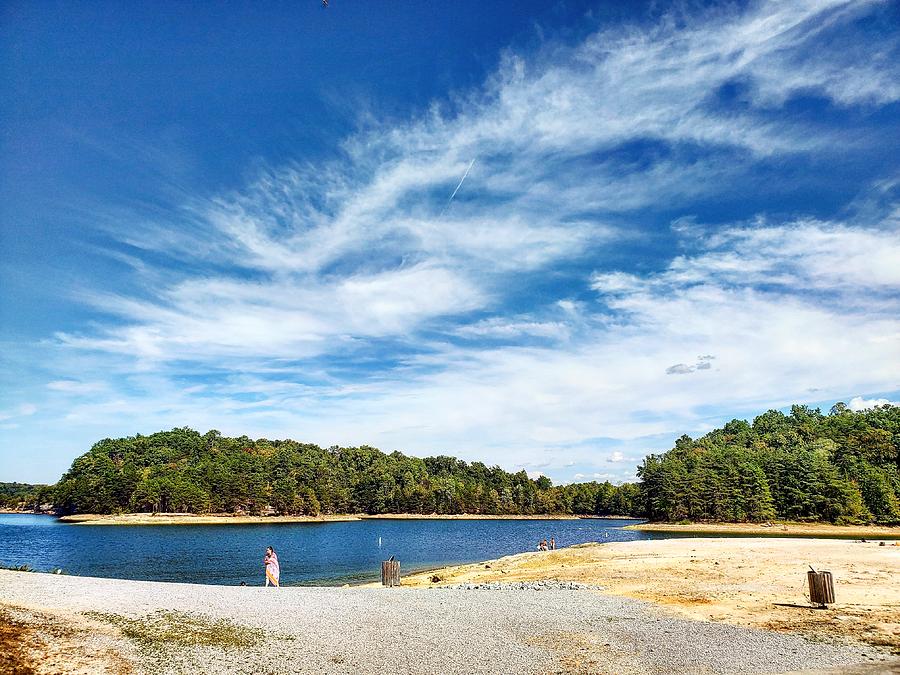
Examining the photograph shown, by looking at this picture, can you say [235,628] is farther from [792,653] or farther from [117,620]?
[792,653]

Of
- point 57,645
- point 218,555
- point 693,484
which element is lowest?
point 218,555

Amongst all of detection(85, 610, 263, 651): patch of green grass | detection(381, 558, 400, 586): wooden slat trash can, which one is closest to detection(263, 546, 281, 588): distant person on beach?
detection(381, 558, 400, 586): wooden slat trash can

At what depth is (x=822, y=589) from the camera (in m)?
20.9

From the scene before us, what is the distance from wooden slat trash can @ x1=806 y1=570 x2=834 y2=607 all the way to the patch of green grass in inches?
821

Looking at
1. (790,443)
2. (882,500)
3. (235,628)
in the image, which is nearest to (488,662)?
(235,628)

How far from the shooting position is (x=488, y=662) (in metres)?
14.2

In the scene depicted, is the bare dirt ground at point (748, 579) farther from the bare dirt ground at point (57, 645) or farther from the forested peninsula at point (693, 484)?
the forested peninsula at point (693, 484)

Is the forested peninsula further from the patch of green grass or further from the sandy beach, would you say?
the patch of green grass

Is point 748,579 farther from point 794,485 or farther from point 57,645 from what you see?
point 794,485

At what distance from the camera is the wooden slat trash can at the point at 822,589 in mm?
20859

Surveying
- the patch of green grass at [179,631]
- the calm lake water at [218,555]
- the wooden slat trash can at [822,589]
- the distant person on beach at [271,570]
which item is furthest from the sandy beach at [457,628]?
the calm lake water at [218,555]

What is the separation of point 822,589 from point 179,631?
23437mm

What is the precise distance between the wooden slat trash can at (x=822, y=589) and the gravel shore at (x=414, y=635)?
18.7 ft

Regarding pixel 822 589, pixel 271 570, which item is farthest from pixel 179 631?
pixel 822 589
